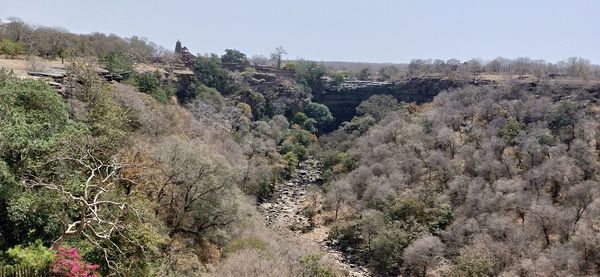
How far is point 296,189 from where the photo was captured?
189 feet

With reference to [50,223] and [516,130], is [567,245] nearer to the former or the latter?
[516,130]

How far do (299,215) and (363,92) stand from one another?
48.3 meters

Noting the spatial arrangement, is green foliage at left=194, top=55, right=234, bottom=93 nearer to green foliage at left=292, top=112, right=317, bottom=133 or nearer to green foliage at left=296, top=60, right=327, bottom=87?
green foliage at left=292, top=112, right=317, bottom=133

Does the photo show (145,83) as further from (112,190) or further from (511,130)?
(511,130)

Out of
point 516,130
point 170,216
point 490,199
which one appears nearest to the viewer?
point 170,216

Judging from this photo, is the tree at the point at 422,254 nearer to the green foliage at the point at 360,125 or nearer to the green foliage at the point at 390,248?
the green foliage at the point at 390,248

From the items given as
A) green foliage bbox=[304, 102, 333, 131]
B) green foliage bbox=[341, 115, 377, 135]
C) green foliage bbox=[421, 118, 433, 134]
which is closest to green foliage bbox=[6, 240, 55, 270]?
green foliage bbox=[421, 118, 433, 134]

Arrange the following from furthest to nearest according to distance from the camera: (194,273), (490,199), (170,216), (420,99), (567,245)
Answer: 1. (420,99)
2. (490,199)
3. (567,245)
4. (170,216)
5. (194,273)

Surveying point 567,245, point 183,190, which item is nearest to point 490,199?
point 567,245

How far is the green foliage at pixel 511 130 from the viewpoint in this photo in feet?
158

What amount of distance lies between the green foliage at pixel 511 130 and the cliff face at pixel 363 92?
32.8m

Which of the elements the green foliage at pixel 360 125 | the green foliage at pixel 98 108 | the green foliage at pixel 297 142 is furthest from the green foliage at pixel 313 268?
the green foliage at pixel 360 125

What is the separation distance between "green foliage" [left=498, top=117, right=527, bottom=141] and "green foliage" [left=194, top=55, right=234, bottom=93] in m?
46.5

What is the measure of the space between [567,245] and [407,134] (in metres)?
27.7
